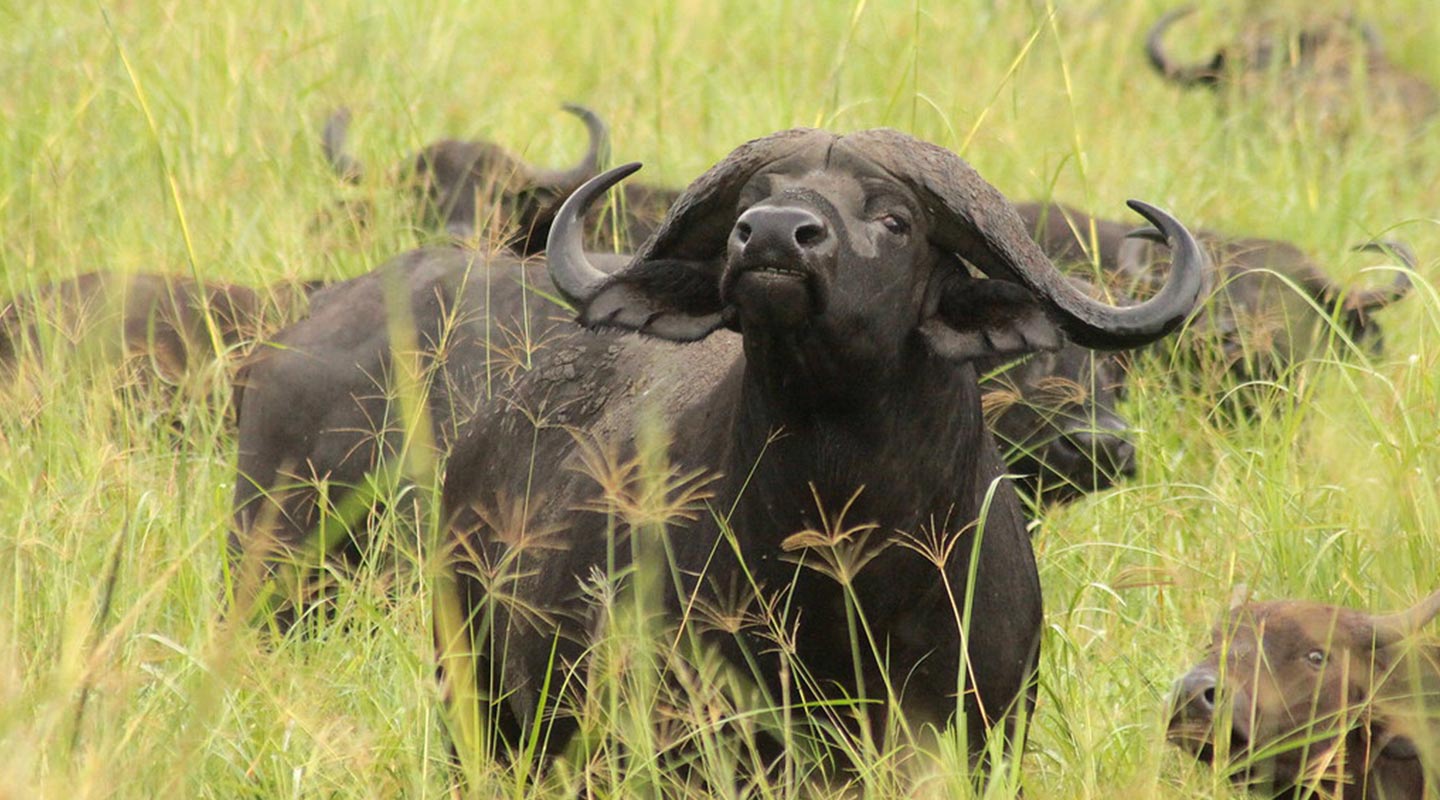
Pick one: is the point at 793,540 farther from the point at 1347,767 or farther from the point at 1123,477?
the point at 1123,477

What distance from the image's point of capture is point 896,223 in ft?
12.9

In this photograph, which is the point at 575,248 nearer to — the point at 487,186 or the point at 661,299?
the point at 661,299

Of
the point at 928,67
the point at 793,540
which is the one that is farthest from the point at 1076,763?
the point at 928,67

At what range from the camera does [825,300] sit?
12.2 feet

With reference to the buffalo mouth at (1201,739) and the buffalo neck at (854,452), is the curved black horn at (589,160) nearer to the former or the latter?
the buffalo neck at (854,452)

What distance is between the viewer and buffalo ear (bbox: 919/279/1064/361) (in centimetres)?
395

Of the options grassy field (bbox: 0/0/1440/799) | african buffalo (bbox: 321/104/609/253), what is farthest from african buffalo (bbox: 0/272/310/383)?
african buffalo (bbox: 321/104/609/253)

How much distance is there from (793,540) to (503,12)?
7973 mm

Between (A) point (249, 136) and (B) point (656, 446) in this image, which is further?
(A) point (249, 136)

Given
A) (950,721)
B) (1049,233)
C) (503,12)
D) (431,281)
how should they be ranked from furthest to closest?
(503,12)
(1049,233)
(431,281)
(950,721)

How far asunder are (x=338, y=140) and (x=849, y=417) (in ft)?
16.8

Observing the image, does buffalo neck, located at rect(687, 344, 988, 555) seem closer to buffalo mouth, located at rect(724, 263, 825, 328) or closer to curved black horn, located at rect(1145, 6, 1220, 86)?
buffalo mouth, located at rect(724, 263, 825, 328)

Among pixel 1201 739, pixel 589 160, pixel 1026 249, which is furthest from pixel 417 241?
pixel 1201 739

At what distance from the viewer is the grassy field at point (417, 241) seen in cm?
406
